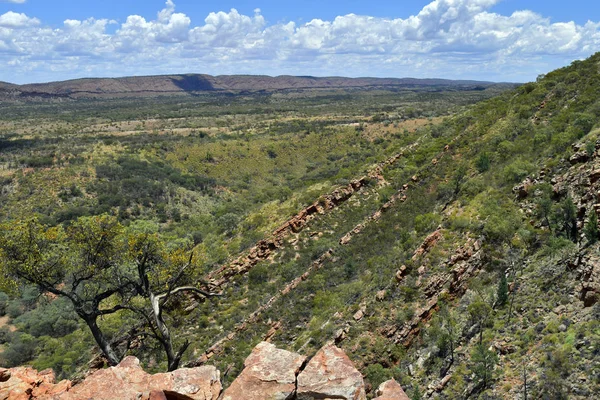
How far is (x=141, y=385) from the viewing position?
7492 millimetres

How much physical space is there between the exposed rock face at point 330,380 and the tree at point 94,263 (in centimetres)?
488

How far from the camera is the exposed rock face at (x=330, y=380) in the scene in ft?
24.3

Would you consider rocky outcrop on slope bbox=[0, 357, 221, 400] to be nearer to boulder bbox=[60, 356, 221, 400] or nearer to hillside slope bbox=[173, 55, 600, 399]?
boulder bbox=[60, 356, 221, 400]

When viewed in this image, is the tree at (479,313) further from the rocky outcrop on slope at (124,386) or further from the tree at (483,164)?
the tree at (483,164)

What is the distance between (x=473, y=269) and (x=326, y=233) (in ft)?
45.9

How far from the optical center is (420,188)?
2756 centimetres

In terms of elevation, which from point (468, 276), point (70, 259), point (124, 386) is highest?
point (70, 259)

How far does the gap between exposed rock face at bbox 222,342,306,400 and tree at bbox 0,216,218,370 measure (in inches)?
160

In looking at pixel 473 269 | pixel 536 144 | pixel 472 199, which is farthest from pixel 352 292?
pixel 536 144

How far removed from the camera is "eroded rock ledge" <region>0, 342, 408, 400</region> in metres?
7.32

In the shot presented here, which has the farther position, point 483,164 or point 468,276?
point 483,164

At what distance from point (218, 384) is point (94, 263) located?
8.37 metres

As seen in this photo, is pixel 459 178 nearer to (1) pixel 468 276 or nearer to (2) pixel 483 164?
(2) pixel 483 164

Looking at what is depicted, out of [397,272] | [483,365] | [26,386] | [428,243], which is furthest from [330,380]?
[428,243]
